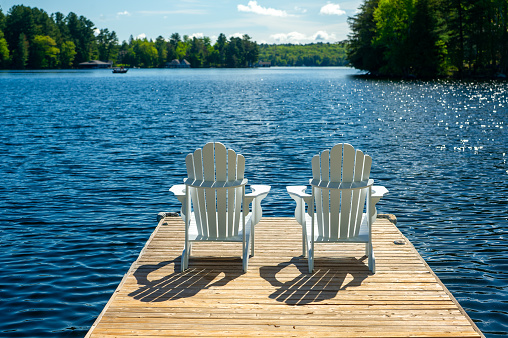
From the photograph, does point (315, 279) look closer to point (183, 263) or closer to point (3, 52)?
point (183, 263)

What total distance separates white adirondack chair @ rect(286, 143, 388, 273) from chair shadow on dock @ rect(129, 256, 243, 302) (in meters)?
0.88

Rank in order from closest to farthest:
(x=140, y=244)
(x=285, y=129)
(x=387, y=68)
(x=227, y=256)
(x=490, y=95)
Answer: (x=227, y=256)
(x=140, y=244)
(x=285, y=129)
(x=490, y=95)
(x=387, y=68)

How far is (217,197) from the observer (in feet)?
17.1

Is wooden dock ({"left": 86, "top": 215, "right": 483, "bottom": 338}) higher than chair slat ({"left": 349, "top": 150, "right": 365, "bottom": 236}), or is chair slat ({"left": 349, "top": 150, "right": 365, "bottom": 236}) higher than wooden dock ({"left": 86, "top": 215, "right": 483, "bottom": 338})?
chair slat ({"left": 349, "top": 150, "right": 365, "bottom": 236})

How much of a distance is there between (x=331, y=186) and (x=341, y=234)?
23.0 inches

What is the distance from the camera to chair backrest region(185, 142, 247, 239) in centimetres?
508

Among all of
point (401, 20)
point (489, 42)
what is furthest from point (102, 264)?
point (401, 20)

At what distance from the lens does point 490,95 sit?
1443 inches

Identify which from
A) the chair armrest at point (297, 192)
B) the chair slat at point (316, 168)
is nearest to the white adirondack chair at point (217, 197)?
the chair armrest at point (297, 192)

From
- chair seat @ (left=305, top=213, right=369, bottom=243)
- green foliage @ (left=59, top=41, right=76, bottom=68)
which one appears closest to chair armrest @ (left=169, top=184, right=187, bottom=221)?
chair seat @ (left=305, top=213, right=369, bottom=243)

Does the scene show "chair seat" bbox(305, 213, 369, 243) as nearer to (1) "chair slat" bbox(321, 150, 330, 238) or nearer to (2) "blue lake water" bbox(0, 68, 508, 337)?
(1) "chair slat" bbox(321, 150, 330, 238)

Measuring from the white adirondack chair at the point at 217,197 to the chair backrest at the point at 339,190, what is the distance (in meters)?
0.59

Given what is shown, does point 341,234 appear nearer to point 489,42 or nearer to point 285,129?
point 285,129

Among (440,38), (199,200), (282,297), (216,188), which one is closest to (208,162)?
(216,188)
